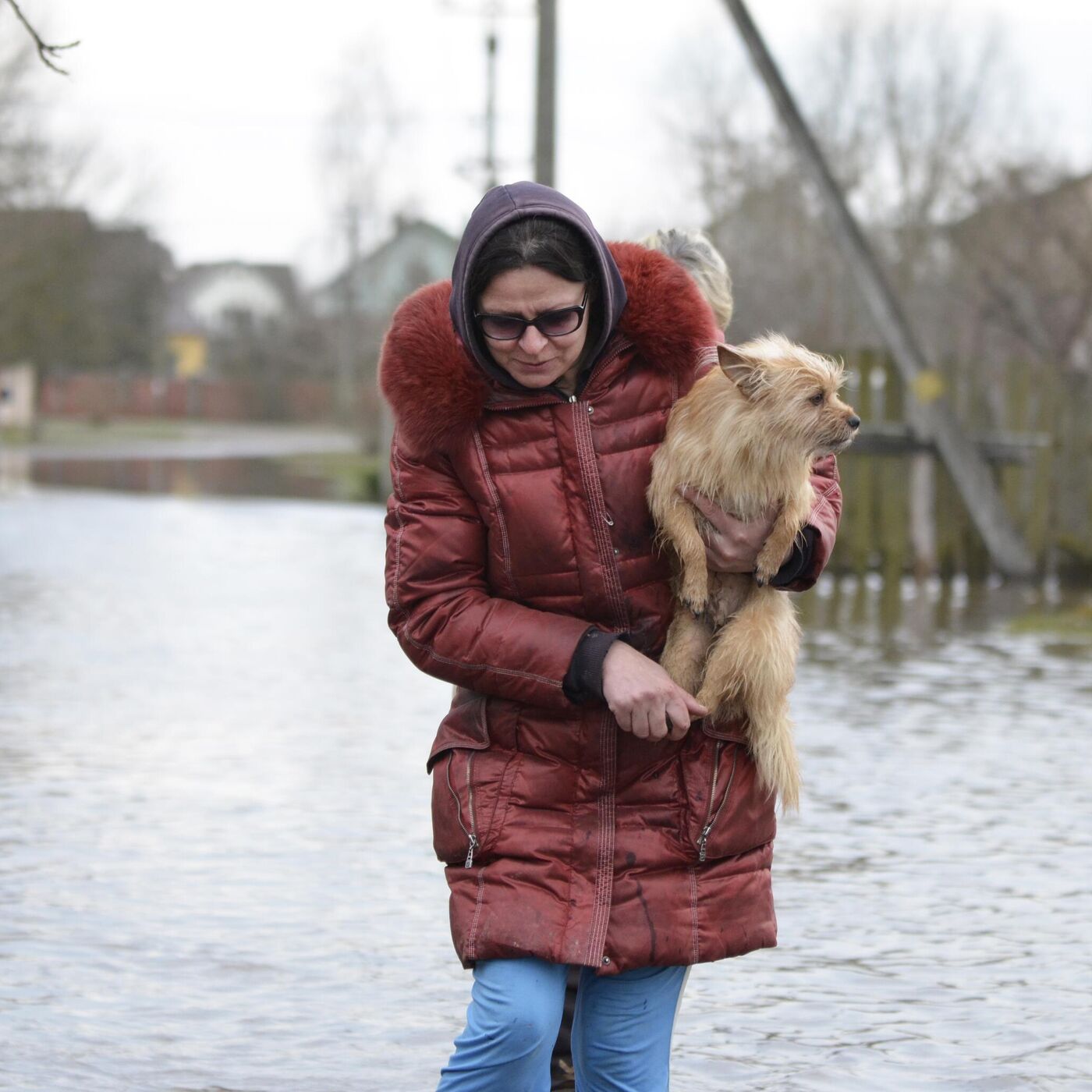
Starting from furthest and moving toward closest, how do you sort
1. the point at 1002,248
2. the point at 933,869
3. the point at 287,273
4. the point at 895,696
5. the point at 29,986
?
1. the point at 287,273
2. the point at 1002,248
3. the point at 895,696
4. the point at 933,869
5. the point at 29,986

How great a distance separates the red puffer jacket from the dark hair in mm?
144

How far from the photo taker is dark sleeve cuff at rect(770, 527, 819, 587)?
3502mm

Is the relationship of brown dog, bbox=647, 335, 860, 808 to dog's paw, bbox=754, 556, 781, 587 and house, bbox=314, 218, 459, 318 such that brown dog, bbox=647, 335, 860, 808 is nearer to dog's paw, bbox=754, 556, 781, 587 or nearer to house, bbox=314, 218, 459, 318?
dog's paw, bbox=754, 556, 781, 587

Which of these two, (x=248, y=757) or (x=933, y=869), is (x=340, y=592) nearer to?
(x=248, y=757)

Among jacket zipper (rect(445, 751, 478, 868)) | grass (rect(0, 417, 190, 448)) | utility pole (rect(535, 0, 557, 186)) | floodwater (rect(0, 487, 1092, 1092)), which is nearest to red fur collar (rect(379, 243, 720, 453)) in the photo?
jacket zipper (rect(445, 751, 478, 868))

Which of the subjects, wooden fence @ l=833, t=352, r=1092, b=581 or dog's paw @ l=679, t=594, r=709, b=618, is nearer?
dog's paw @ l=679, t=594, r=709, b=618

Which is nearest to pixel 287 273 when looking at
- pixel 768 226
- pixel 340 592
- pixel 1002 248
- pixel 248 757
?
pixel 768 226

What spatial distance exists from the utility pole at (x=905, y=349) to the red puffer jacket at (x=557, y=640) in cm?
1292

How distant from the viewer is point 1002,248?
24.6 meters

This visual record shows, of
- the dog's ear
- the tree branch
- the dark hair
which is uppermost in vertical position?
the tree branch

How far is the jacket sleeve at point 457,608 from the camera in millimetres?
3367

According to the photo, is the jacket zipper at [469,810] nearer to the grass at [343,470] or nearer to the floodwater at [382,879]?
the floodwater at [382,879]

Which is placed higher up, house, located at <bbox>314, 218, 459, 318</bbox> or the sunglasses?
house, located at <bbox>314, 218, 459, 318</bbox>

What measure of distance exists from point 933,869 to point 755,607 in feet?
12.1
